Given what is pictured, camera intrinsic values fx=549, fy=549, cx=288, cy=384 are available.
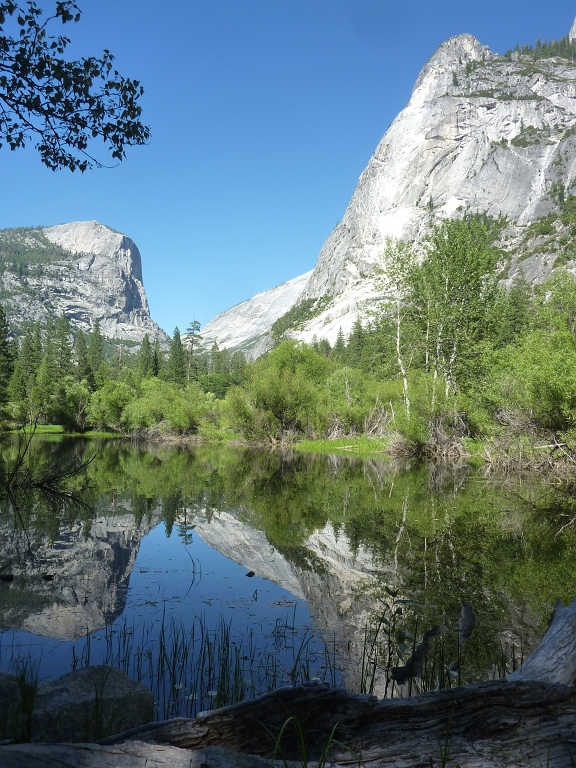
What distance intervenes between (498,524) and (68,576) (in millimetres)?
8996

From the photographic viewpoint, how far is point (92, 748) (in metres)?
2.01

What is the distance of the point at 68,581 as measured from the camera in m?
7.45

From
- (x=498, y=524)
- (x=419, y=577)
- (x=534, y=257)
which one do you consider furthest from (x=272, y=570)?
(x=534, y=257)

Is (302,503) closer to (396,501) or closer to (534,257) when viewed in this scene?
(396,501)

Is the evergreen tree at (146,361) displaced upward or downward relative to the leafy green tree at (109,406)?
upward

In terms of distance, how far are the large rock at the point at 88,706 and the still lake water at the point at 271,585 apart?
0.63 meters

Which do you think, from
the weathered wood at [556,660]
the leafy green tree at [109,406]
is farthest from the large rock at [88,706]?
the leafy green tree at [109,406]

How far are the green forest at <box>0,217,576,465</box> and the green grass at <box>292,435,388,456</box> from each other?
24cm

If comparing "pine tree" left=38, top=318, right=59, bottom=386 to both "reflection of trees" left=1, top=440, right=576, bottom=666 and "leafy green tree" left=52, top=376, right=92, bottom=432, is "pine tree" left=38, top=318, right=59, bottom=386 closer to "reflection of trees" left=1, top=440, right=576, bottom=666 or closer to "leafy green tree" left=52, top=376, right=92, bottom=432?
"leafy green tree" left=52, top=376, right=92, bottom=432

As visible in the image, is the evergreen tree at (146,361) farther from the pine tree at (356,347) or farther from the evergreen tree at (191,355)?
the pine tree at (356,347)

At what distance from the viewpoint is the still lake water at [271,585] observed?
5160 millimetres

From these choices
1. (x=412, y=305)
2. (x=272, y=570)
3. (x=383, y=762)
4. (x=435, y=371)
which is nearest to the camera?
(x=383, y=762)

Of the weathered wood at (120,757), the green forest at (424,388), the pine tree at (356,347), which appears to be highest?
the pine tree at (356,347)

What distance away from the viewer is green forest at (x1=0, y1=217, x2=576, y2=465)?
19562 mm
